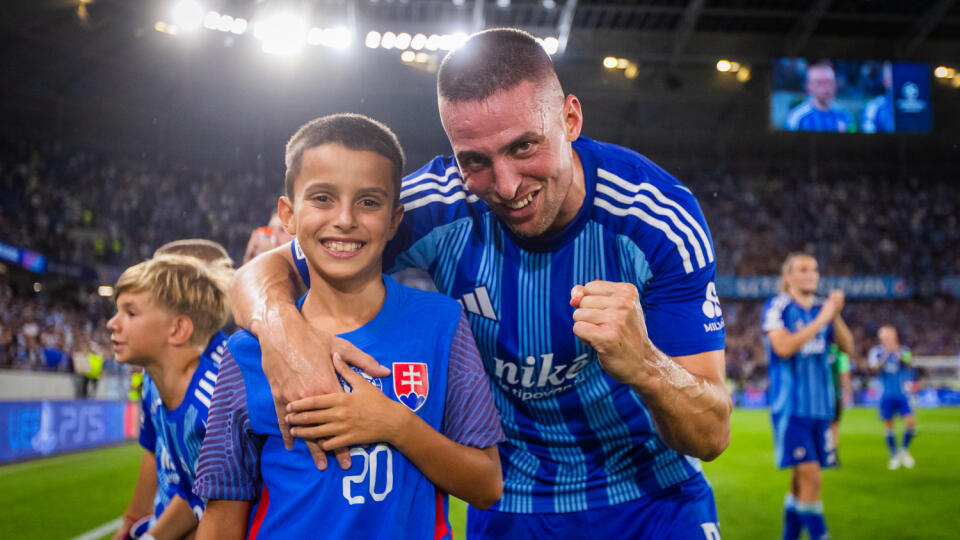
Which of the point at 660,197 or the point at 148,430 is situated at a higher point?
the point at 660,197

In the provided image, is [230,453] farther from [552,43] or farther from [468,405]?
[552,43]

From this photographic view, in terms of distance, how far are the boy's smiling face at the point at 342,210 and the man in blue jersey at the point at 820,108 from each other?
2330 cm

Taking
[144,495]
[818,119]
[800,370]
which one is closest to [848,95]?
[818,119]

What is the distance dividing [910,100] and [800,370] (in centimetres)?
2073

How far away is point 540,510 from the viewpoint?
101 inches

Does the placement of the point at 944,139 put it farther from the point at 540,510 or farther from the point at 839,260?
the point at 540,510

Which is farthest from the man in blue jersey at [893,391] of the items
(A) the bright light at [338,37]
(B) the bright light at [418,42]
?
(A) the bright light at [338,37]

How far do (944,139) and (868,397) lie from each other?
11.9 meters

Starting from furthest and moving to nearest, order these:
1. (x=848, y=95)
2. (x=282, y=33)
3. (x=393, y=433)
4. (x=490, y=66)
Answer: (x=848, y=95) → (x=282, y=33) → (x=490, y=66) → (x=393, y=433)

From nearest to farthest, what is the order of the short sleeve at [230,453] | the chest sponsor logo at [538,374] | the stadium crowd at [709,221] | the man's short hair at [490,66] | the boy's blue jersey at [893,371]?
1. the short sleeve at [230,453]
2. the man's short hair at [490,66]
3. the chest sponsor logo at [538,374]
4. the boy's blue jersey at [893,371]
5. the stadium crowd at [709,221]

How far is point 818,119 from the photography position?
23.0 metres

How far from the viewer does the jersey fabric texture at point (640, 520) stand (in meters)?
2.47

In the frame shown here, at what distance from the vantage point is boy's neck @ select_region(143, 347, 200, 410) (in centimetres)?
306

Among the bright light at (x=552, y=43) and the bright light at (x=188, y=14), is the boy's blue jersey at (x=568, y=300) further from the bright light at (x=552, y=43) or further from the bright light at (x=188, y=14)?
the bright light at (x=552, y=43)
